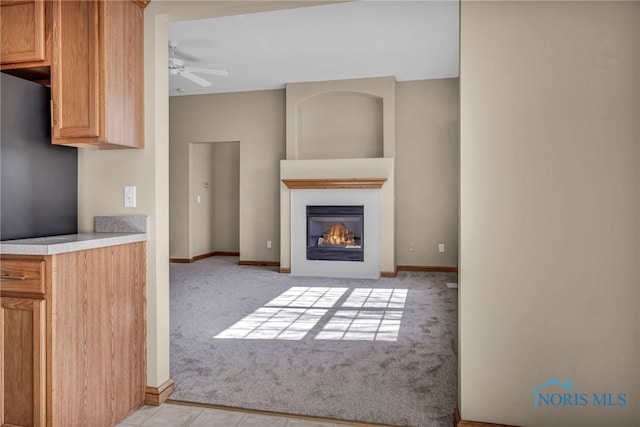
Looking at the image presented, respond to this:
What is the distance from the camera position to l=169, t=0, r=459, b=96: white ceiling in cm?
415

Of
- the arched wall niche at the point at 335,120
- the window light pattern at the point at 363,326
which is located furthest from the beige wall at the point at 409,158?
the window light pattern at the point at 363,326

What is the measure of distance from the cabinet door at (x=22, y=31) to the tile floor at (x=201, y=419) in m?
1.83

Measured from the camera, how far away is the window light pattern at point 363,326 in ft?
11.3

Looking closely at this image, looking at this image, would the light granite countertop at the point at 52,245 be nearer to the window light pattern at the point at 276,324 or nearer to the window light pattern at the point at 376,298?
the window light pattern at the point at 276,324

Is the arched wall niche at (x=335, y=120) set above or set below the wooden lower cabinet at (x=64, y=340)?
above

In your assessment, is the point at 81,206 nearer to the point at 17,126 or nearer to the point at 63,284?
the point at 17,126

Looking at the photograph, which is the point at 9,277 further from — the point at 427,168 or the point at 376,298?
the point at 427,168

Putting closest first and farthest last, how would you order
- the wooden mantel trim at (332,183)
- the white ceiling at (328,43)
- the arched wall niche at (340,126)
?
the white ceiling at (328,43)
the wooden mantel trim at (332,183)
the arched wall niche at (340,126)

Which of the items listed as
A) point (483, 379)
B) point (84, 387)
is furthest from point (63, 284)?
point (483, 379)

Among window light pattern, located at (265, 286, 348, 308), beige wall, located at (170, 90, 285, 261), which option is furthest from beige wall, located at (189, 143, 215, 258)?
window light pattern, located at (265, 286, 348, 308)

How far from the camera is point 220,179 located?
850 cm

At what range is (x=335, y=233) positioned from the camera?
20.8 ft

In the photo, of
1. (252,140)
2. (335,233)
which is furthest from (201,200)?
(335,233)

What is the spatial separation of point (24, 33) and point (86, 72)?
0.37 m
